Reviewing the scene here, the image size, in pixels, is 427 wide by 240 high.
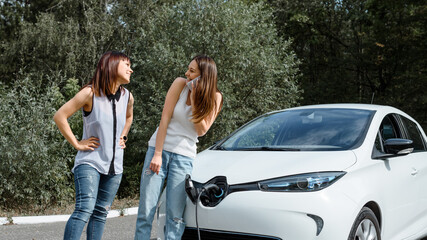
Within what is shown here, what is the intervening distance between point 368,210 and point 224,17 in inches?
460

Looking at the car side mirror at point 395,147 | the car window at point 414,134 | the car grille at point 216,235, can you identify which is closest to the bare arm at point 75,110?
the car grille at point 216,235

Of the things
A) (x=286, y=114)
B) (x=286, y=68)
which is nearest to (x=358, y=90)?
(x=286, y=68)

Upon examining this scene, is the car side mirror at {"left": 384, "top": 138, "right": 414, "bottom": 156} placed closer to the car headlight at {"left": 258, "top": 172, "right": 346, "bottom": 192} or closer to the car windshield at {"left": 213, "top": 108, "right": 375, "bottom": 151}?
the car windshield at {"left": 213, "top": 108, "right": 375, "bottom": 151}

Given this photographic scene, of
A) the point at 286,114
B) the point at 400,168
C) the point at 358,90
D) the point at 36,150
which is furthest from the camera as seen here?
the point at 358,90

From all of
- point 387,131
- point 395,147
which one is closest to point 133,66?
point 387,131

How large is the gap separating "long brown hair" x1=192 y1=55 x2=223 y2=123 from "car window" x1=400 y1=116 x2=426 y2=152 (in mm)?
2403

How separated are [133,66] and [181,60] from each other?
2.28m

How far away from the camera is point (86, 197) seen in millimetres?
3326

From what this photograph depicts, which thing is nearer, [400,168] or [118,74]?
[118,74]

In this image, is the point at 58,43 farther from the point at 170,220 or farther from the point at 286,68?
the point at 170,220

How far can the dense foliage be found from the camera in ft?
29.9

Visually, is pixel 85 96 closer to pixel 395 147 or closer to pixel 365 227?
pixel 365 227

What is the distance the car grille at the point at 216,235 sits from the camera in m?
3.25

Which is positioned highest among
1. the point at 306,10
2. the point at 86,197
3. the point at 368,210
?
the point at 306,10
